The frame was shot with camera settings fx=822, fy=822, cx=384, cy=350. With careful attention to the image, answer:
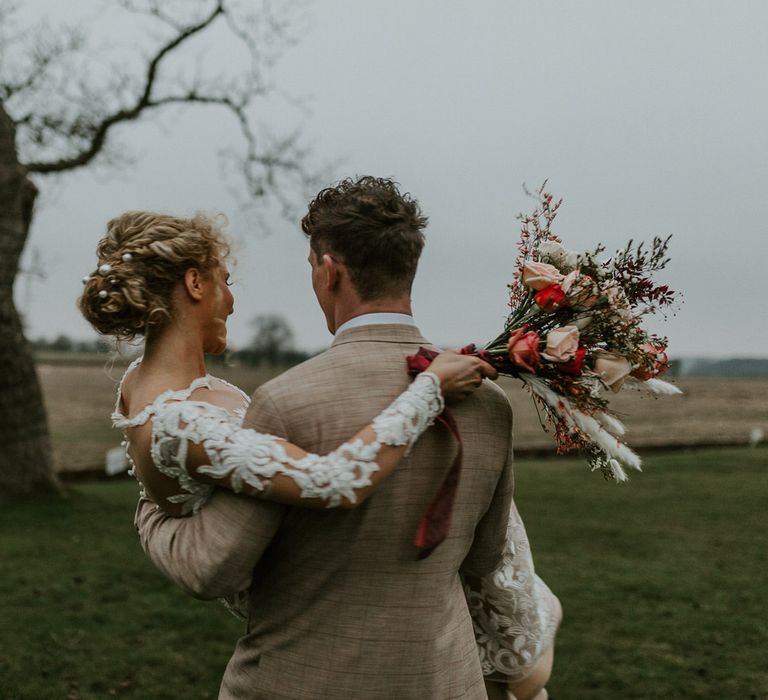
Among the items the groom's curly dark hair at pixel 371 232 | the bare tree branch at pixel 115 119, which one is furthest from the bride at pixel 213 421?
the bare tree branch at pixel 115 119

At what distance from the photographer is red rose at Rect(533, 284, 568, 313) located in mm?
2318

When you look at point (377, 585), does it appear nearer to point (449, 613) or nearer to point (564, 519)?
point (449, 613)

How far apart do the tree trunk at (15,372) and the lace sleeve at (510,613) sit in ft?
32.5

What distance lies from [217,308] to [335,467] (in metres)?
0.87

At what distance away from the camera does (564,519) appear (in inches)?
453

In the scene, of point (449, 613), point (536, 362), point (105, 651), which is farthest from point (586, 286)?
point (105, 651)

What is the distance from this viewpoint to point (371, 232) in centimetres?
215

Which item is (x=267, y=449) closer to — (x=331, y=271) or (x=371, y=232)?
(x=331, y=271)

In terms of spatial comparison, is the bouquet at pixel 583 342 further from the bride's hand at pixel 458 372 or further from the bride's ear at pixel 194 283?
the bride's ear at pixel 194 283

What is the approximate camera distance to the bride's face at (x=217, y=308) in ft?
8.57

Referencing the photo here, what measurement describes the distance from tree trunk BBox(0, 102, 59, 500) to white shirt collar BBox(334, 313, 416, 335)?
9.96m

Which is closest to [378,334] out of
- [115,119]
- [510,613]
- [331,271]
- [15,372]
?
[331,271]

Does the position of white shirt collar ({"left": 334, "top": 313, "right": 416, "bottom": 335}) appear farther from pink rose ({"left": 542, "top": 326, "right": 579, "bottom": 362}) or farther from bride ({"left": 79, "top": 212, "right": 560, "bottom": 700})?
pink rose ({"left": 542, "top": 326, "right": 579, "bottom": 362})

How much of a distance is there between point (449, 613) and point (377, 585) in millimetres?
292
